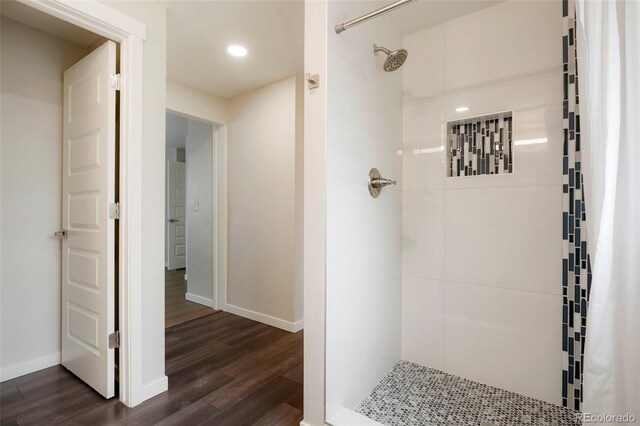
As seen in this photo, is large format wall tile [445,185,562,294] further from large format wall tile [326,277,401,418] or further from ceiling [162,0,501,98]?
ceiling [162,0,501,98]

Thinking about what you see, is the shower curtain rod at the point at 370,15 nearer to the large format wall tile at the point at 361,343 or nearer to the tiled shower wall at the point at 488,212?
the tiled shower wall at the point at 488,212

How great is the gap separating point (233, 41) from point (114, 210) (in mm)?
1470

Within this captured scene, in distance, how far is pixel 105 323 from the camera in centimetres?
172

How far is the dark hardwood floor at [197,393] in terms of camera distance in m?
1.58

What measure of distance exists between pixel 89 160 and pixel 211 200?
166 centimetres

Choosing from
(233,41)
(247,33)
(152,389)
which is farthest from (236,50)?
(152,389)

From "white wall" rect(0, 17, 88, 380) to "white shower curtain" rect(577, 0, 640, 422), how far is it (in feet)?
9.67

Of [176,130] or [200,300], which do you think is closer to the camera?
[200,300]

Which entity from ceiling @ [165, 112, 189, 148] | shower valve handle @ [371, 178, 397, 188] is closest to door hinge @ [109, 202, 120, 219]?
shower valve handle @ [371, 178, 397, 188]

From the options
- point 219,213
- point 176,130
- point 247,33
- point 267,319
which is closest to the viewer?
Result: point 247,33

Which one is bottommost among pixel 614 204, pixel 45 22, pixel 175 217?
pixel 175 217

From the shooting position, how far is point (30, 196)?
2.06 meters

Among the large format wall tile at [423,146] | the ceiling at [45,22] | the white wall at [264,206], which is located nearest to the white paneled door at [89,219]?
the ceiling at [45,22]

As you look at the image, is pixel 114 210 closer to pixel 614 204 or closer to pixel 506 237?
pixel 614 204
